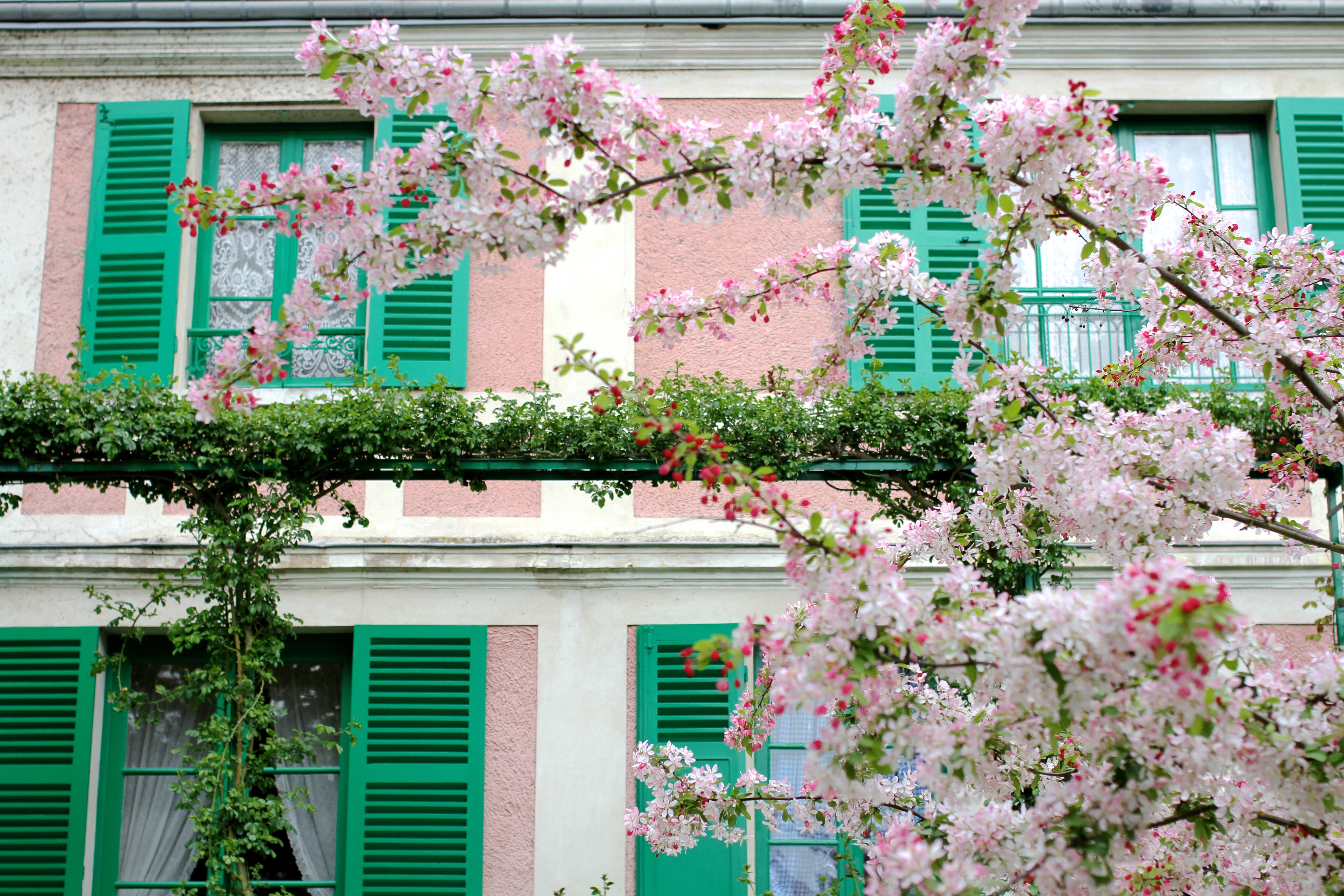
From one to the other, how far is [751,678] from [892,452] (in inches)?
73.1

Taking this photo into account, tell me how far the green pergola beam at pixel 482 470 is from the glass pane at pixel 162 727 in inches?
71.7

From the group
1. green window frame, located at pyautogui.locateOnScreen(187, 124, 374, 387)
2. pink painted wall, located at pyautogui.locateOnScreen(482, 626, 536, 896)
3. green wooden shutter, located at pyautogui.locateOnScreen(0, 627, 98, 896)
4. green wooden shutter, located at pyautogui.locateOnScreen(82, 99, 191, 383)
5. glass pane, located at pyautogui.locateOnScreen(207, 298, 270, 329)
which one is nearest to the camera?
green wooden shutter, located at pyautogui.locateOnScreen(0, 627, 98, 896)

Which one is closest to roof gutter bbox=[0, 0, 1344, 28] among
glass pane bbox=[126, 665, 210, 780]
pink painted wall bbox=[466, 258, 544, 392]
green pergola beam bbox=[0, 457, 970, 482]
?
pink painted wall bbox=[466, 258, 544, 392]

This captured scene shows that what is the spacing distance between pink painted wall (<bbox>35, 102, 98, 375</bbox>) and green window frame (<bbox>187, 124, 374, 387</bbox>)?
610mm

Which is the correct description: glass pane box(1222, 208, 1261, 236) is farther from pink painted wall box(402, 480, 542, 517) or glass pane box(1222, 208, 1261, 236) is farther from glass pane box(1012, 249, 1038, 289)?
pink painted wall box(402, 480, 542, 517)

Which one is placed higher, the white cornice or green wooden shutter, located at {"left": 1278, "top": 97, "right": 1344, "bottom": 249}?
the white cornice

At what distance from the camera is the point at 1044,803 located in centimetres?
246

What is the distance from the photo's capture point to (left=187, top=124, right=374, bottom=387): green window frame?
21.2 ft

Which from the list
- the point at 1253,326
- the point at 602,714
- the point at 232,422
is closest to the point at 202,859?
the point at 602,714

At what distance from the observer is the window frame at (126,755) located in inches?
234

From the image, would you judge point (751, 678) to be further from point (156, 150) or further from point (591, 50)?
point (156, 150)

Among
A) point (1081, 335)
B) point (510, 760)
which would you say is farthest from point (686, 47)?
point (510, 760)

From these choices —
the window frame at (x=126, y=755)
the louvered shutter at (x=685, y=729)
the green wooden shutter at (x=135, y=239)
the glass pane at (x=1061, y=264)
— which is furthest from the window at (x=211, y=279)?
the glass pane at (x=1061, y=264)

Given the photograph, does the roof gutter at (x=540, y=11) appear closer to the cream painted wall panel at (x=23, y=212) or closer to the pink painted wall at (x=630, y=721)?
the cream painted wall panel at (x=23, y=212)
